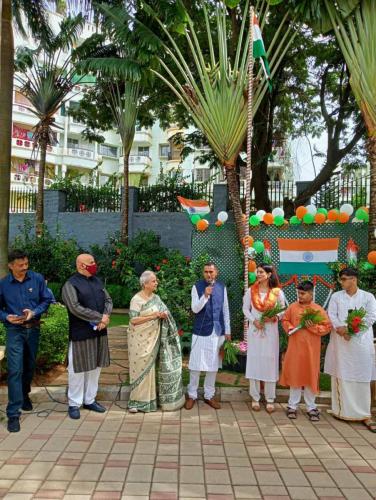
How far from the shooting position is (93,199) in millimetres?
17281

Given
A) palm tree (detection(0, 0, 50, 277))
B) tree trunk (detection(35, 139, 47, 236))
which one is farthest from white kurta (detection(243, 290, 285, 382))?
tree trunk (detection(35, 139, 47, 236))

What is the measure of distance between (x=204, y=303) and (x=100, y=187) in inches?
495

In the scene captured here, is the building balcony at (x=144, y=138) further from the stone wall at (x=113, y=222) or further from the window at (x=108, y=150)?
the stone wall at (x=113, y=222)

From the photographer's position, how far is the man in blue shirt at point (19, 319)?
194 inches

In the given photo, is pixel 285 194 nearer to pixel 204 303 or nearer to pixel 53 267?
pixel 53 267

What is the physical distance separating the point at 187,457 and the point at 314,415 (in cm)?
181

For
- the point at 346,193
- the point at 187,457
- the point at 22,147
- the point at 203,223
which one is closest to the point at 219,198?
the point at 346,193

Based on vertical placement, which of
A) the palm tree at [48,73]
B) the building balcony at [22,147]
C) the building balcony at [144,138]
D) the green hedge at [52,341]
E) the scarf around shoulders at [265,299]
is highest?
the building balcony at [144,138]

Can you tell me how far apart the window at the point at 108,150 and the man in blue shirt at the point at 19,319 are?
39.6 m

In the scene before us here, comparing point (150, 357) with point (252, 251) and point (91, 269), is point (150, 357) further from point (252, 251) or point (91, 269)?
point (252, 251)

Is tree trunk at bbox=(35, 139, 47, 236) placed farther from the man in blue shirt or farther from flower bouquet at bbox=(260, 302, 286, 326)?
flower bouquet at bbox=(260, 302, 286, 326)

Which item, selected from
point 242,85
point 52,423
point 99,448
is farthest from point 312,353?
point 242,85

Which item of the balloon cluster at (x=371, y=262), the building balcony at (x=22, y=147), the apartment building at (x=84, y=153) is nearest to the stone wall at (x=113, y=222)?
the balloon cluster at (x=371, y=262)

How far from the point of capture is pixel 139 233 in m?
15.4
